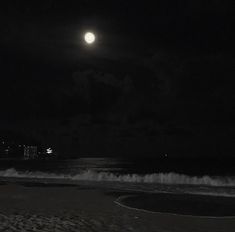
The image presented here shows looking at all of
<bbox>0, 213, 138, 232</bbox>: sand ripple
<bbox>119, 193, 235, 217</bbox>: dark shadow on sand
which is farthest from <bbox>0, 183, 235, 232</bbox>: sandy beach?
<bbox>119, 193, 235, 217</bbox>: dark shadow on sand

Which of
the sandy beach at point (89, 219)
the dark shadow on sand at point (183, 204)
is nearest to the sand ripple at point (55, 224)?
the sandy beach at point (89, 219)

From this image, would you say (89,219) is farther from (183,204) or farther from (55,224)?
(183,204)

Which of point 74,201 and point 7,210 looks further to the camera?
point 74,201

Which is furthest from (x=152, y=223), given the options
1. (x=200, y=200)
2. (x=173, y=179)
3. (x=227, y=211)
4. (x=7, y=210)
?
(x=173, y=179)

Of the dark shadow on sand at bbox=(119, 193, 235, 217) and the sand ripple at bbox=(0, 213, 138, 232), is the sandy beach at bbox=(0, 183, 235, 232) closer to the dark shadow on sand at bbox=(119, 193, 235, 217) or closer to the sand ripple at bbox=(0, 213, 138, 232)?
the sand ripple at bbox=(0, 213, 138, 232)

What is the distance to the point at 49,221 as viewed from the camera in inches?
631

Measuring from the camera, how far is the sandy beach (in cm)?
1514

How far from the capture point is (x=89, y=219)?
16.8 metres

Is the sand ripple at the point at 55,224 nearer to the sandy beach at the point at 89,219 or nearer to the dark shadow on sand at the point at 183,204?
the sandy beach at the point at 89,219

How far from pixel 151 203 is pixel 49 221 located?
26.3ft

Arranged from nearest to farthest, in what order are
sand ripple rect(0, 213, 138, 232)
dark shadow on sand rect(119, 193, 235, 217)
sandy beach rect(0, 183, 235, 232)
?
1. sand ripple rect(0, 213, 138, 232)
2. sandy beach rect(0, 183, 235, 232)
3. dark shadow on sand rect(119, 193, 235, 217)

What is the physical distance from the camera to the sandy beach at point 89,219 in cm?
1514

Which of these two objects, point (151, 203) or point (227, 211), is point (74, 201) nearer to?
point (151, 203)

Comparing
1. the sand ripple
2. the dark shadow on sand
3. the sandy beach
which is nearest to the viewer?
the sand ripple
